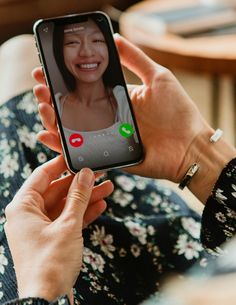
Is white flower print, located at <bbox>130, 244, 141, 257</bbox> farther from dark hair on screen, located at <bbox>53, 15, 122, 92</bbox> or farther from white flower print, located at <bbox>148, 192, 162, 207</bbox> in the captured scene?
dark hair on screen, located at <bbox>53, 15, 122, 92</bbox>

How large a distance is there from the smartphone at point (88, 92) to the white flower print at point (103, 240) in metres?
0.11

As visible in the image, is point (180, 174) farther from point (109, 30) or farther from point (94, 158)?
point (109, 30)

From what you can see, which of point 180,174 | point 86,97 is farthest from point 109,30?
point 180,174

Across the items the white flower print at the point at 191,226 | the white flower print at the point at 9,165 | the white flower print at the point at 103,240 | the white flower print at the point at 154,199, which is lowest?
the white flower print at the point at 191,226

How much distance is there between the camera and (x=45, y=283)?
579 millimetres

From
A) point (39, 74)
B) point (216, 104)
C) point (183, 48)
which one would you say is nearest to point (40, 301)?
point (39, 74)

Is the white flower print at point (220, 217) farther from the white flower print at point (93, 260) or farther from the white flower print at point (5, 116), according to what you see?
the white flower print at point (5, 116)

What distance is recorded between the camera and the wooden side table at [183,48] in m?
1.30

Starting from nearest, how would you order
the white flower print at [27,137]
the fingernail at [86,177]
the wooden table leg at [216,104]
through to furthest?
1. the fingernail at [86,177]
2. the white flower print at [27,137]
3. the wooden table leg at [216,104]

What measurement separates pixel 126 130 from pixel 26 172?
0.18 m

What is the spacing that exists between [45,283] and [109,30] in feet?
1.29

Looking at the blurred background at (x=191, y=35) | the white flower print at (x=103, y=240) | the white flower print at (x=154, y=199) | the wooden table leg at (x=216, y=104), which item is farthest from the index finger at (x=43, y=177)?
the wooden table leg at (x=216, y=104)

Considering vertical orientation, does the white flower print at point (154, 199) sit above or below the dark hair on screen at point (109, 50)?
below

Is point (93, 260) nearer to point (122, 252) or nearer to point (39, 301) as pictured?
point (122, 252)
